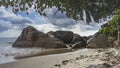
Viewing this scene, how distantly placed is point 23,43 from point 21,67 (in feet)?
45.9

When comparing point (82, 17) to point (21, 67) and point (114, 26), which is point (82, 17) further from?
point (21, 67)

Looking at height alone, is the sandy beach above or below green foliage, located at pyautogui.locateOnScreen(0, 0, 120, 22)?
below

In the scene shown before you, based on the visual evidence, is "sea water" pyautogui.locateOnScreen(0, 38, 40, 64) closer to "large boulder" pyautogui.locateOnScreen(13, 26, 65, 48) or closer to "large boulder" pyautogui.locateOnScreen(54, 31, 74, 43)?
"large boulder" pyautogui.locateOnScreen(13, 26, 65, 48)

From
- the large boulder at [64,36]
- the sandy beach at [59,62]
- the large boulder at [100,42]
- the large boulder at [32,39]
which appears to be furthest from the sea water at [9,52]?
the large boulder at [64,36]

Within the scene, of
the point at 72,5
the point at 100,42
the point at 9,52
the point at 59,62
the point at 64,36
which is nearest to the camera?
the point at 59,62

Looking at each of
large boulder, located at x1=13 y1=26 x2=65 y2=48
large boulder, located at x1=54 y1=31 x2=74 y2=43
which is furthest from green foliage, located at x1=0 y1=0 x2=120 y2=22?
large boulder, located at x1=54 y1=31 x2=74 y2=43

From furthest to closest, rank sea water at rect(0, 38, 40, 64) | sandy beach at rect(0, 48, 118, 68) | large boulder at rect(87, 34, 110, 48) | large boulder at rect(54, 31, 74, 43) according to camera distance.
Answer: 1. large boulder at rect(54, 31, 74, 43)
2. large boulder at rect(87, 34, 110, 48)
3. sea water at rect(0, 38, 40, 64)
4. sandy beach at rect(0, 48, 118, 68)

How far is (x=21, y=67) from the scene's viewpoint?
7.54 meters

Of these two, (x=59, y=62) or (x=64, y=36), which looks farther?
(x=64, y=36)

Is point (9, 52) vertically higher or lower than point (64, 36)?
lower

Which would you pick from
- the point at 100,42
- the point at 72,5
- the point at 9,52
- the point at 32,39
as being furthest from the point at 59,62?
the point at 32,39

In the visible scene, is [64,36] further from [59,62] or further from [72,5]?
[59,62]

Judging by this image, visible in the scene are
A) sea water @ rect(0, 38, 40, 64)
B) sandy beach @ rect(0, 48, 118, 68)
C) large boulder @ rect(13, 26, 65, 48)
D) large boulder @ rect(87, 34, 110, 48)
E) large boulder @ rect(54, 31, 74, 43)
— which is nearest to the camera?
sandy beach @ rect(0, 48, 118, 68)

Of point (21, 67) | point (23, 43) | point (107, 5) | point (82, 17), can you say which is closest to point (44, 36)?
point (23, 43)
